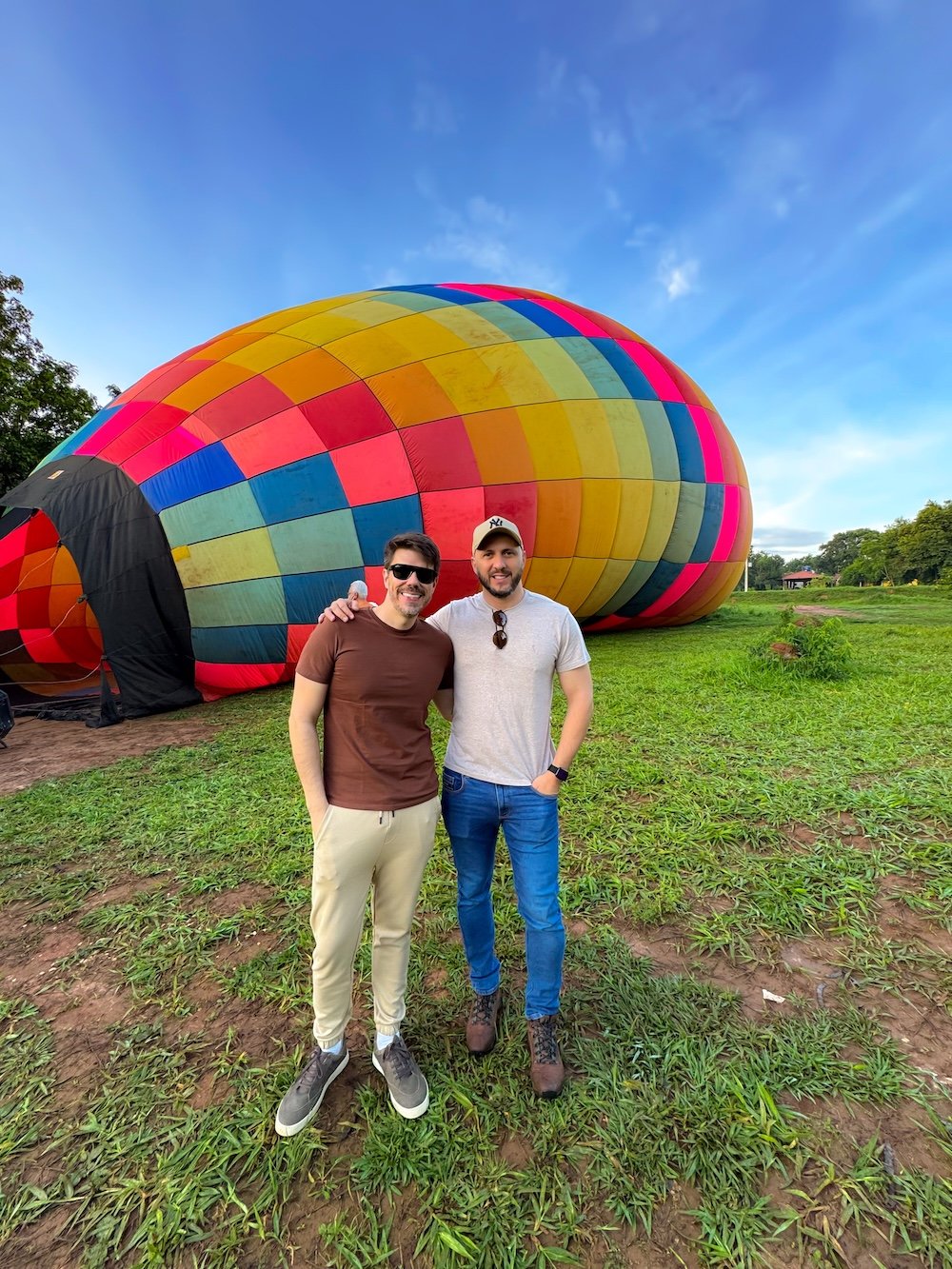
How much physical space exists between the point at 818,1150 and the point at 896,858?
191 cm

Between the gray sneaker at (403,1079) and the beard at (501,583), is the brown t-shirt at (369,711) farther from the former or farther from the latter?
the gray sneaker at (403,1079)

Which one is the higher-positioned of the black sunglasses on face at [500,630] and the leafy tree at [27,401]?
the leafy tree at [27,401]

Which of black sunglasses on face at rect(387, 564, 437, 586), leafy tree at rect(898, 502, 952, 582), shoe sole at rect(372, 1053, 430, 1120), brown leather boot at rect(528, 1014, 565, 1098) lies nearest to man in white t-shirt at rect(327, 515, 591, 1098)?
brown leather boot at rect(528, 1014, 565, 1098)

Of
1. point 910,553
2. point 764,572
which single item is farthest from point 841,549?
point 910,553

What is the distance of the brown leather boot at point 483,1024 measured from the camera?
78.2 inches

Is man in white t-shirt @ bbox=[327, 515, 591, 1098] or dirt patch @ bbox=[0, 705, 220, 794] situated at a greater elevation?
man in white t-shirt @ bbox=[327, 515, 591, 1098]

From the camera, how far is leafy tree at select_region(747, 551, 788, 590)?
9262cm

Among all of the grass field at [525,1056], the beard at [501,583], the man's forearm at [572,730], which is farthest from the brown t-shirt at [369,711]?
the grass field at [525,1056]

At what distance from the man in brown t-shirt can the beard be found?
7.0 inches

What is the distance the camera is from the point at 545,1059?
1.88 m

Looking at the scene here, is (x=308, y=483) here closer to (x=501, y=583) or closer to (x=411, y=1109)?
(x=501, y=583)

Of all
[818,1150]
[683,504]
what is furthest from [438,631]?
[683,504]

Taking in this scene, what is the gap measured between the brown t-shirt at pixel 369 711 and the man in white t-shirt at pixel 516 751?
0.61 ft

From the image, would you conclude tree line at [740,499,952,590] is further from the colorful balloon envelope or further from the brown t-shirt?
the brown t-shirt
